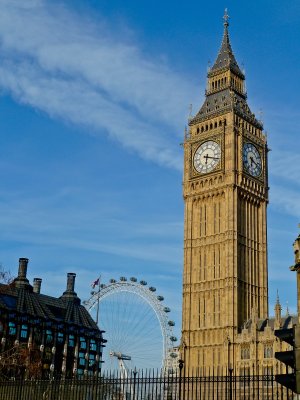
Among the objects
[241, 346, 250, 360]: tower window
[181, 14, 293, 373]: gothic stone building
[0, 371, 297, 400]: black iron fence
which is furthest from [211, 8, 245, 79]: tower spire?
[0, 371, 297, 400]: black iron fence

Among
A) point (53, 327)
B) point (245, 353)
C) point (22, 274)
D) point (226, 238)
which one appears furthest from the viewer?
point (22, 274)

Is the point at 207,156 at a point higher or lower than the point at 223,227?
higher

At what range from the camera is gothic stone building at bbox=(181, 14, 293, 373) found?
74.9 m

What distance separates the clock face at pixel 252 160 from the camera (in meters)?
84.1

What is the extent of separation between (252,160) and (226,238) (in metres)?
12.5

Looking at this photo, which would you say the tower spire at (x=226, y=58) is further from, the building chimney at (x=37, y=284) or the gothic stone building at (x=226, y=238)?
the building chimney at (x=37, y=284)

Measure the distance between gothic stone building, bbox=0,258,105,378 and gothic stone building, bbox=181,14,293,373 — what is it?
22.1m

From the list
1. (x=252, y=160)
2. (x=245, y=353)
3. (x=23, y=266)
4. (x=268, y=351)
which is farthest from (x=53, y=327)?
(x=252, y=160)

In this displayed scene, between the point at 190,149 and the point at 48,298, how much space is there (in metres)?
37.4

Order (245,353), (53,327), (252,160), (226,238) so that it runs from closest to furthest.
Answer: (245,353), (226,238), (252,160), (53,327)

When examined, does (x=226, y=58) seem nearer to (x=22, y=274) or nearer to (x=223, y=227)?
(x=223, y=227)

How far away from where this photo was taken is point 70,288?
371 ft

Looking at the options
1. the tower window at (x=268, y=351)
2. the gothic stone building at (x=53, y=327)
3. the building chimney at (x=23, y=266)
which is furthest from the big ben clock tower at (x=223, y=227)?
the building chimney at (x=23, y=266)

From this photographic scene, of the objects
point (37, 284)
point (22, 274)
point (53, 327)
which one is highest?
point (22, 274)
